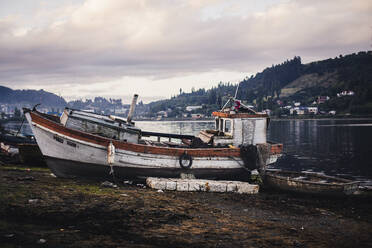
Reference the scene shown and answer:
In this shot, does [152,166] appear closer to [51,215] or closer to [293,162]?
[51,215]

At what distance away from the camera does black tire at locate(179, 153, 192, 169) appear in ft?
54.6

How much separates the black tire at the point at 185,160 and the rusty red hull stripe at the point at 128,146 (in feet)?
0.62

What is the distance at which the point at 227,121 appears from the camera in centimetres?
1909

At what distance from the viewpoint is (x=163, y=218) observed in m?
9.93

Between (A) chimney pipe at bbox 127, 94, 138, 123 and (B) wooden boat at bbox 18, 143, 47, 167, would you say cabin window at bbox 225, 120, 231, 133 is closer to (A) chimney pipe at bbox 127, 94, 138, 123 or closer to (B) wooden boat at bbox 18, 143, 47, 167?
(A) chimney pipe at bbox 127, 94, 138, 123

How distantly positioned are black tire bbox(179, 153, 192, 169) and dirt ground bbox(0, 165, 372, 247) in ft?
8.15

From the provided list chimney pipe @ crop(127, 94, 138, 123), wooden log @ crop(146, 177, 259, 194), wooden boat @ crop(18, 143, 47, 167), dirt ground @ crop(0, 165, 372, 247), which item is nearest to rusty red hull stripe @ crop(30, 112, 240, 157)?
wooden log @ crop(146, 177, 259, 194)

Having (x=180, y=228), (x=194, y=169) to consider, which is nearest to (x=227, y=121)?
(x=194, y=169)

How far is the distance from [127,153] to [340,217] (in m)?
9.71

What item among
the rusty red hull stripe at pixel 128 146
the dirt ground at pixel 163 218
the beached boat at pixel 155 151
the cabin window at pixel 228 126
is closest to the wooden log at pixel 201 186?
the dirt ground at pixel 163 218

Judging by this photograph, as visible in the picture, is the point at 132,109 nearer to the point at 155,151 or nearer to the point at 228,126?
the point at 155,151

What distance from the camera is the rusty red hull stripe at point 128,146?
1472 centimetres

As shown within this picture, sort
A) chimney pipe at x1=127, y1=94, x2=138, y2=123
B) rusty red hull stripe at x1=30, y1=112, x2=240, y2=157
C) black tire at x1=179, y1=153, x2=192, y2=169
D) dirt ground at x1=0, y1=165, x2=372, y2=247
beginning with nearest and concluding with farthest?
dirt ground at x1=0, y1=165, x2=372, y2=247 → rusty red hull stripe at x1=30, y1=112, x2=240, y2=157 → black tire at x1=179, y1=153, x2=192, y2=169 → chimney pipe at x1=127, y1=94, x2=138, y2=123

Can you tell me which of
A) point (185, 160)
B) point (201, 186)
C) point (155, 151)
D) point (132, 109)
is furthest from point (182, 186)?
point (132, 109)
